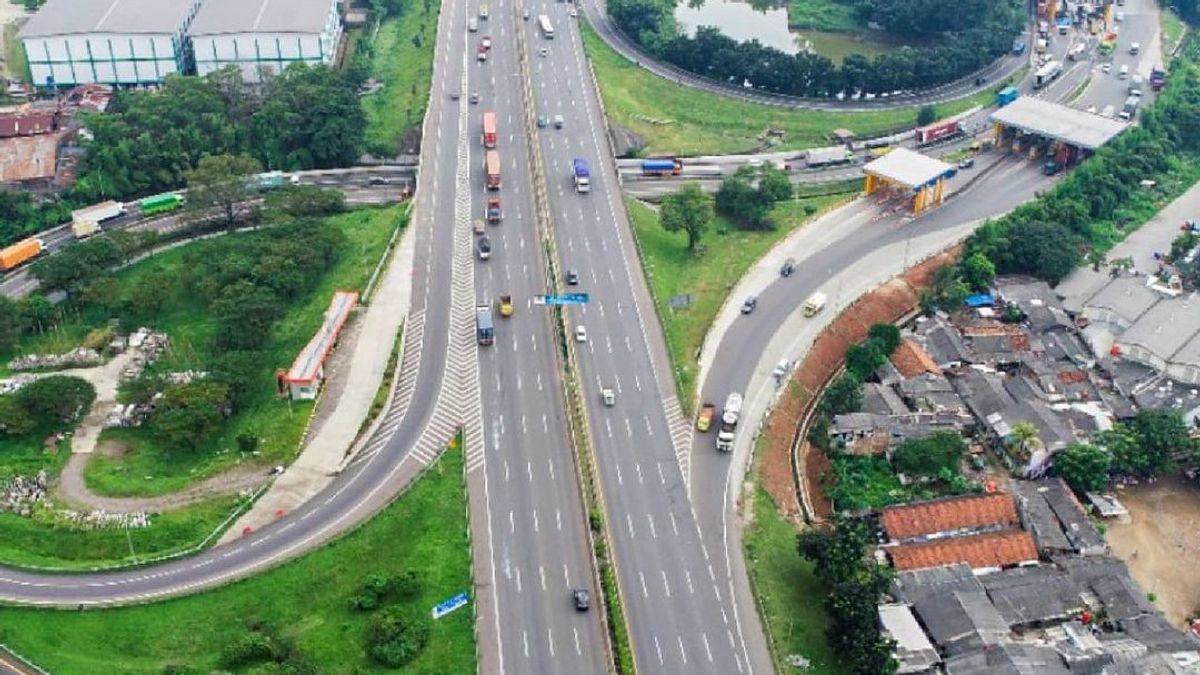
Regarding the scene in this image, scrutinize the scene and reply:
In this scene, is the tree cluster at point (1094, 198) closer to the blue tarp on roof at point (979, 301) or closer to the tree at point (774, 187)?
the blue tarp on roof at point (979, 301)

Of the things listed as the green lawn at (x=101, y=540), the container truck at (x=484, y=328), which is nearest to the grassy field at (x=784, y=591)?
the container truck at (x=484, y=328)

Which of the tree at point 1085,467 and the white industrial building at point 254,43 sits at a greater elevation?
the white industrial building at point 254,43

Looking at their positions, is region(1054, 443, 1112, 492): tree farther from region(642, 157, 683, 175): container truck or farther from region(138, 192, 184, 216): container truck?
region(138, 192, 184, 216): container truck

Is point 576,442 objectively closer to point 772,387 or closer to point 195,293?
point 772,387

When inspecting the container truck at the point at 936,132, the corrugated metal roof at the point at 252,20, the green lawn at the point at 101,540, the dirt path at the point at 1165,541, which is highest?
the corrugated metal roof at the point at 252,20

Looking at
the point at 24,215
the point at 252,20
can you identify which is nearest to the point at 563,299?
the point at 24,215

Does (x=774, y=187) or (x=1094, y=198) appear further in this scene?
(x=1094, y=198)

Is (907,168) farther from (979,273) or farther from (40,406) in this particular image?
(40,406)
